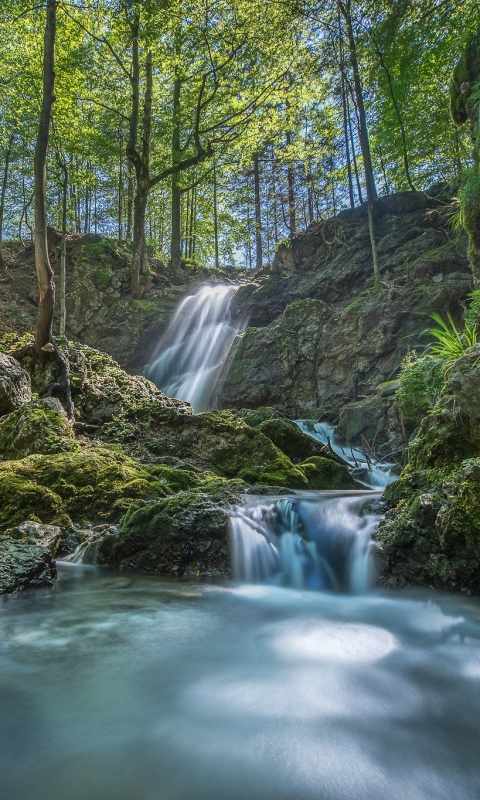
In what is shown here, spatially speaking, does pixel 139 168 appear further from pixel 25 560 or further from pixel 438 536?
pixel 438 536

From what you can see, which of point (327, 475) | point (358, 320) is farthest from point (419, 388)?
point (358, 320)

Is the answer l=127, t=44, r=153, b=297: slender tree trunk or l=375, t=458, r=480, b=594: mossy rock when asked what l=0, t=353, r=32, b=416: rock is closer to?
l=375, t=458, r=480, b=594: mossy rock

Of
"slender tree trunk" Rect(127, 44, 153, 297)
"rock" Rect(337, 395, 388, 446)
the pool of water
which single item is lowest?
the pool of water

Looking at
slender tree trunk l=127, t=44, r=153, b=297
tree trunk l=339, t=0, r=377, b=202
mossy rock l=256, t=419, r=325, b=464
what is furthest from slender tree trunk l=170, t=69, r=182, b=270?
mossy rock l=256, t=419, r=325, b=464

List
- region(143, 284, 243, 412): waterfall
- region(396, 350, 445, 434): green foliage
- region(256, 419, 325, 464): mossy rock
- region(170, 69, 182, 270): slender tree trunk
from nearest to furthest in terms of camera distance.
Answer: region(396, 350, 445, 434): green foliage
region(256, 419, 325, 464): mossy rock
region(143, 284, 243, 412): waterfall
region(170, 69, 182, 270): slender tree trunk

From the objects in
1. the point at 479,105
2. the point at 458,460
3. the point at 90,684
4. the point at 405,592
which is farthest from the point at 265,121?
the point at 90,684

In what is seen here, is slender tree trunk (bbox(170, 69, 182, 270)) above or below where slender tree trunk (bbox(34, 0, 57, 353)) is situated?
above

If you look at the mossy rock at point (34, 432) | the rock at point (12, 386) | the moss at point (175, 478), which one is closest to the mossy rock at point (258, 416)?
the moss at point (175, 478)

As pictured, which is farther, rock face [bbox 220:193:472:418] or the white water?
rock face [bbox 220:193:472:418]

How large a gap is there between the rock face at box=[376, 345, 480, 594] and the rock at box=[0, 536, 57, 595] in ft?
10.5

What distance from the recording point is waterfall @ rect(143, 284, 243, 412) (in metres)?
15.5

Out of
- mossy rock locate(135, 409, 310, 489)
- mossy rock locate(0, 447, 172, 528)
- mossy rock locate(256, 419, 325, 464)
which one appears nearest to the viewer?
mossy rock locate(0, 447, 172, 528)

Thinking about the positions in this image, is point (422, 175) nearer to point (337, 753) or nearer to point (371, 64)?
point (371, 64)

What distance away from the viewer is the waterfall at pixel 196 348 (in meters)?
15.5
